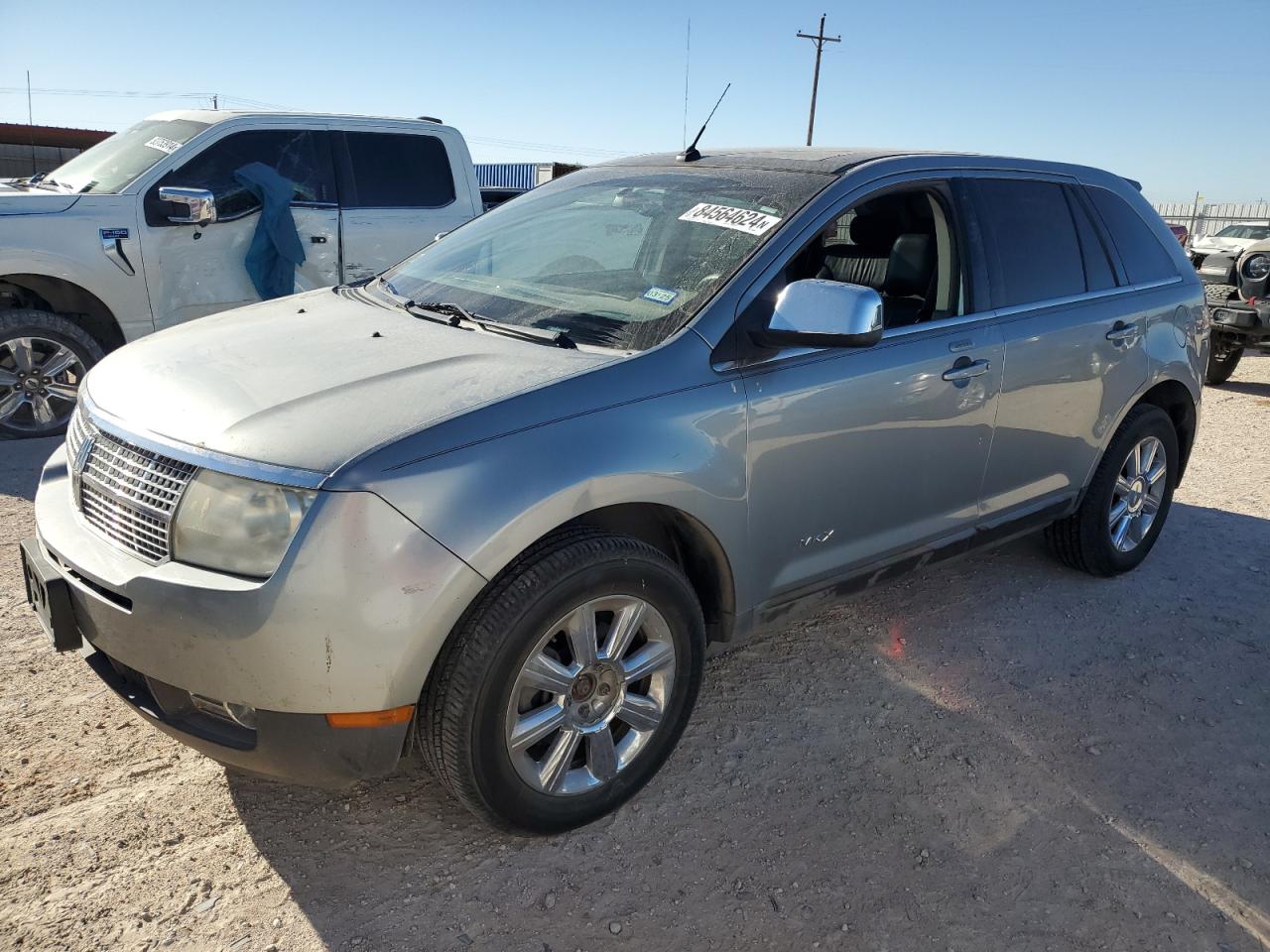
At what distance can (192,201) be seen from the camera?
580 cm

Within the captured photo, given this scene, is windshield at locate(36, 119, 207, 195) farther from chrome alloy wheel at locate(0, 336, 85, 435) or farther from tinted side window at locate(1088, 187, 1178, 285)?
tinted side window at locate(1088, 187, 1178, 285)

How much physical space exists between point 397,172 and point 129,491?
5.27 meters

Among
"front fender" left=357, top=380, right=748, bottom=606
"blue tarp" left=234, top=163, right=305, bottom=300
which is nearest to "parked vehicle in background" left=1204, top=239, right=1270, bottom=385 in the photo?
"blue tarp" left=234, top=163, right=305, bottom=300

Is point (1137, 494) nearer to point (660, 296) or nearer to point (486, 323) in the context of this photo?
point (660, 296)

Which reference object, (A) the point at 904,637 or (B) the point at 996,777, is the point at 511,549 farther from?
(A) the point at 904,637

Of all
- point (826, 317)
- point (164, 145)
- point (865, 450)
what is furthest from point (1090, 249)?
point (164, 145)

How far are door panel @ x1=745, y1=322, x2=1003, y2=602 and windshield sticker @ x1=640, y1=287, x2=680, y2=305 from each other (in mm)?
332

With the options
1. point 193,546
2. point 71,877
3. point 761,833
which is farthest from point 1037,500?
point 71,877

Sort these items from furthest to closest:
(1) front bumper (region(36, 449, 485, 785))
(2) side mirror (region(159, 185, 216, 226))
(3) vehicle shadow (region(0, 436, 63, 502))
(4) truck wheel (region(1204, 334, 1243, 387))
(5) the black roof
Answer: (4) truck wheel (region(1204, 334, 1243, 387)), (2) side mirror (region(159, 185, 216, 226)), (3) vehicle shadow (region(0, 436, 63, 502)), (5) the black roof, (1) front bumper (region(36, 449, 485, 785))

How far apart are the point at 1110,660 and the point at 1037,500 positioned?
671 millimetres

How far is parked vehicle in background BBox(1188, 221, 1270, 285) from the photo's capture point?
10.2 m

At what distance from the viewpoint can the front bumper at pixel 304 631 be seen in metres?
2.11

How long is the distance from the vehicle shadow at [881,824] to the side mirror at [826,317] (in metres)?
1.31

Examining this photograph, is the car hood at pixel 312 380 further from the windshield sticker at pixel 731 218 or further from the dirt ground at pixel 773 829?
the dirt ground at pixel 773 829
